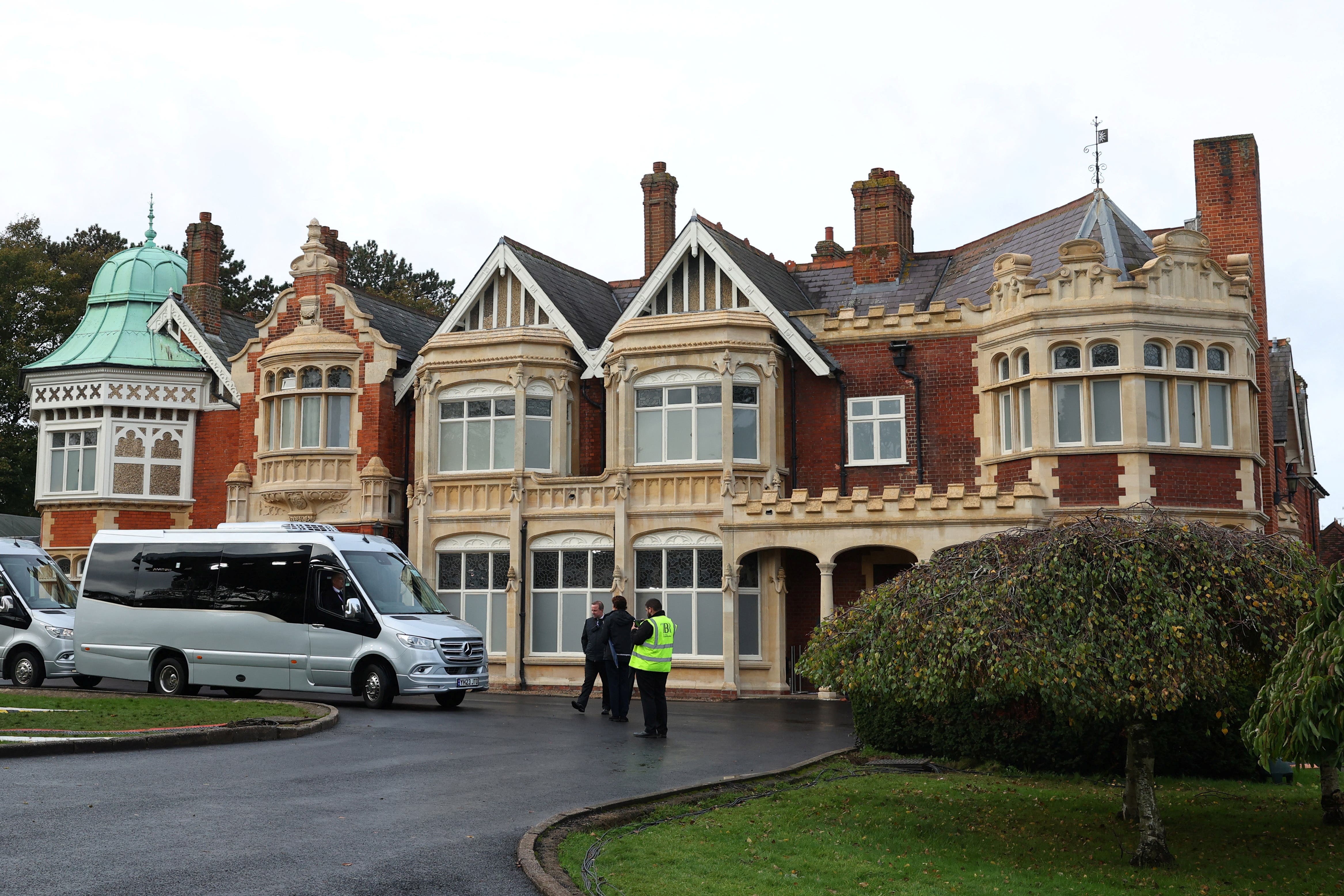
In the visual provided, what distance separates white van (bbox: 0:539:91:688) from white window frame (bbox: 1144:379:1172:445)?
1970 cm

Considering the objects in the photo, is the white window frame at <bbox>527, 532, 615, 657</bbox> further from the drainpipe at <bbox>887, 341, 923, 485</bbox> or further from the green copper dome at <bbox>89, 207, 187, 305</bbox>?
the green copper dome at <bbox>89, 207, 187, 305</bbox>

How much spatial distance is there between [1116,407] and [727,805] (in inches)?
599

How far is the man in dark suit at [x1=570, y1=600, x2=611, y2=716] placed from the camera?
1919 cm

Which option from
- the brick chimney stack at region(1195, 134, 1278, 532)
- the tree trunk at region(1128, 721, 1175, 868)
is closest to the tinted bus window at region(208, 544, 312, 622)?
the tree trunk at region(1128, 721, 1175, 868)

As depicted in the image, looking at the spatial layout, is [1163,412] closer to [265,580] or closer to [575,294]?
[575,294]

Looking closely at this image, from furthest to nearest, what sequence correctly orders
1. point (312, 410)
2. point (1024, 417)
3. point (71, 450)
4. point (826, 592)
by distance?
point (71, 450) < point (312, 410) < point (826, 592) < point (1024, 417)

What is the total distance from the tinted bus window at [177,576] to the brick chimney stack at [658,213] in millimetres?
14187

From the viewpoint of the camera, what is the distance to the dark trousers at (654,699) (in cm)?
1678

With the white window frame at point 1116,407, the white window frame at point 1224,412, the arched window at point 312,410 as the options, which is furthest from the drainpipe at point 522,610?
the white window frame at point 1224,412

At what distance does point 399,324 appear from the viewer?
109 feet

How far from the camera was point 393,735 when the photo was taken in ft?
52.7

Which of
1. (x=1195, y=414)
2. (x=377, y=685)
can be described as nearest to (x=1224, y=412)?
(x=1195, y=414)

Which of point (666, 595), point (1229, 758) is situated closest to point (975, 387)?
point (666, 595)

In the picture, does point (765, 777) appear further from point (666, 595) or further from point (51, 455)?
point (51, 455)
